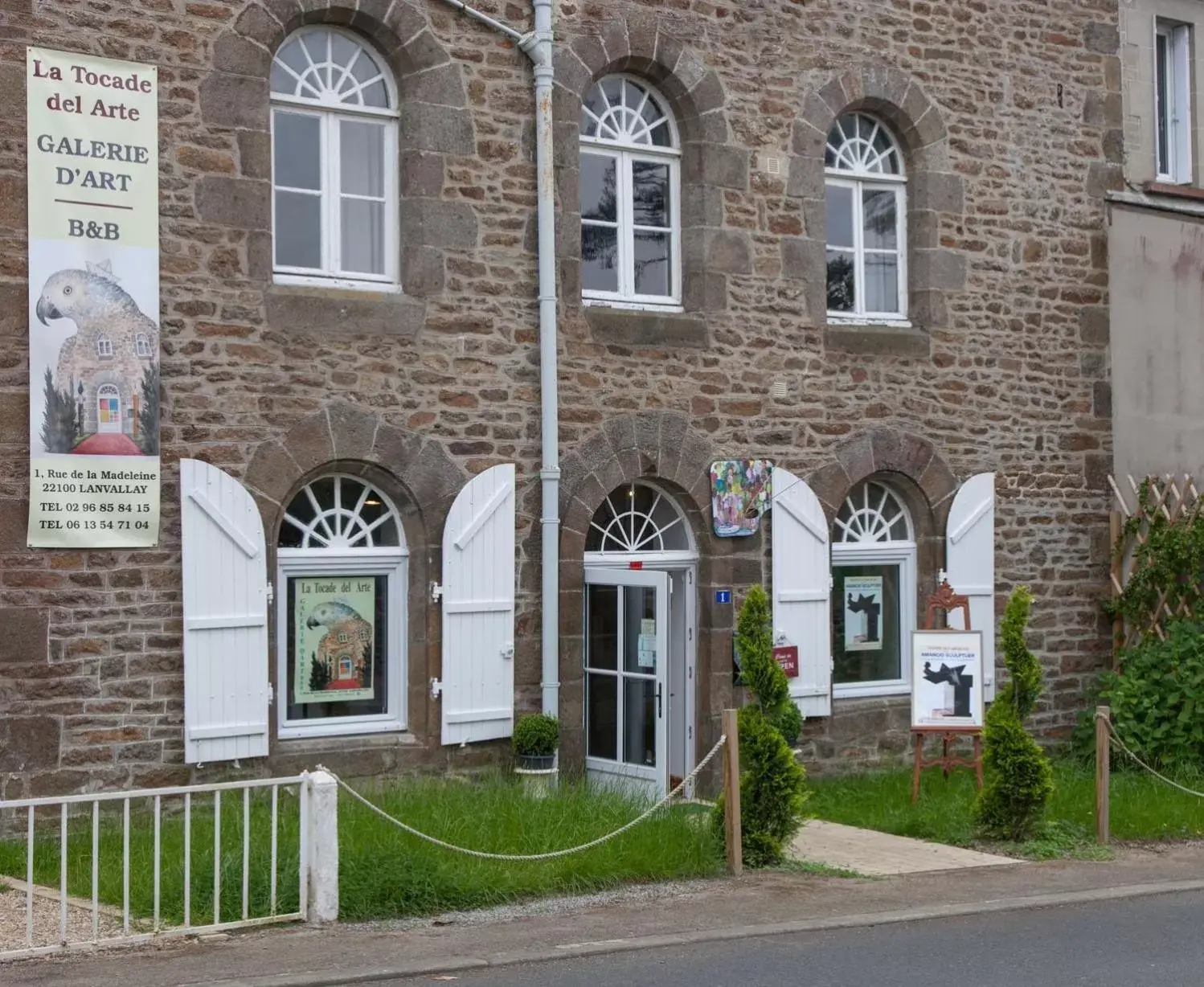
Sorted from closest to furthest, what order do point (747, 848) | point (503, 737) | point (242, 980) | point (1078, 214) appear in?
1. point (242, 980)
2. point (747, 848)
3. point (503, 737)
4. point (1078, 214)

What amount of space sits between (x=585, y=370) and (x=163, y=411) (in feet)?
10.5

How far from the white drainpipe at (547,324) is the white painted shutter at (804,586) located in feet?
6.72

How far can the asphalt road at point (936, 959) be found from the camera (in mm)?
7668

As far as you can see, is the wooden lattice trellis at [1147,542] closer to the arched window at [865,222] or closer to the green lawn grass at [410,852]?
the arched window at [865,222]

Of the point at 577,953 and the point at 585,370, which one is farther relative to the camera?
the point at 585,370

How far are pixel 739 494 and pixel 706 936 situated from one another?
5.50 meters

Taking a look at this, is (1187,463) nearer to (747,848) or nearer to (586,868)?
(747,848)

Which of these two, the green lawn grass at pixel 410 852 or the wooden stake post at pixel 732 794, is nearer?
the green lawn grass at pixel 410 852

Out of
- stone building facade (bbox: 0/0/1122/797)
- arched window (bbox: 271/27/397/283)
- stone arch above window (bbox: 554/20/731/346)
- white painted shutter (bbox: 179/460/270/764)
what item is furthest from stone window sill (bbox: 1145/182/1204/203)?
white painted shutter (bbox: 179/460/270/764)

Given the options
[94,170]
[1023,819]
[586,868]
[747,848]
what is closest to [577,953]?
[586,868]

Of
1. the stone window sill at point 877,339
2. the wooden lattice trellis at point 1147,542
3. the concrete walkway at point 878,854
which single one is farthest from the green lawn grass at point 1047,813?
the stone window sill at point 877,339

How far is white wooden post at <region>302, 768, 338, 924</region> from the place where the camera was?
27.9 feet

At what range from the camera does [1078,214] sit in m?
15.8

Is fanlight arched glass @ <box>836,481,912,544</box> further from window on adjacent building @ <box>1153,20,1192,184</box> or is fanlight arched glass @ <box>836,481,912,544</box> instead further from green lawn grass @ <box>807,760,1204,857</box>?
window on adjacent building @ <box>1153,20,1192,184</box>
